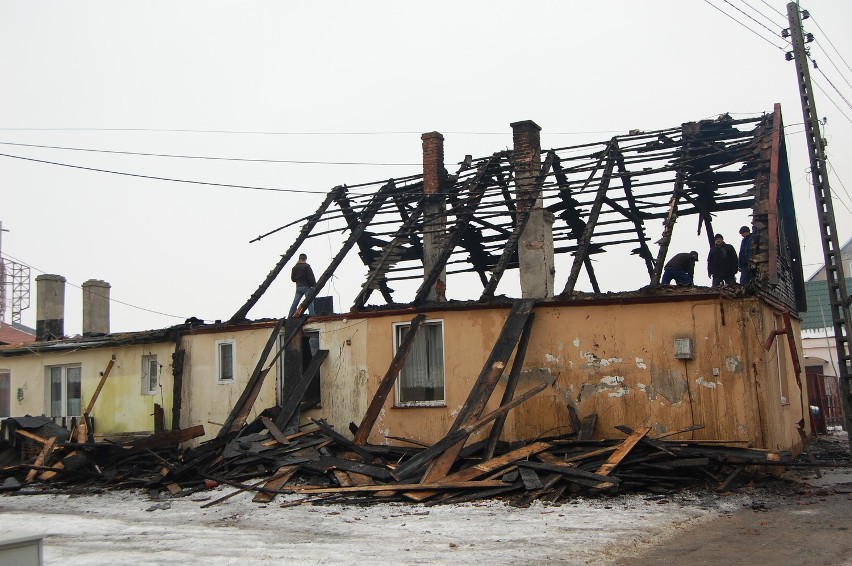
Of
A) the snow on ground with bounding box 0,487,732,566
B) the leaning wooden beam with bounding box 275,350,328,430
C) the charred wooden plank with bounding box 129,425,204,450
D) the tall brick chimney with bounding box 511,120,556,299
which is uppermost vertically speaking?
the tall brick chimney with bounding box 511,120,556,299

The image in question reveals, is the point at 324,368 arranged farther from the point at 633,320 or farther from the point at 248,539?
the point at 248,539

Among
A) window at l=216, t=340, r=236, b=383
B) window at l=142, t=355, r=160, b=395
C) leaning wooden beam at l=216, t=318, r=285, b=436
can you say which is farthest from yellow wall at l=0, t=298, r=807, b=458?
window at l=142, t=355, r=160, b=395

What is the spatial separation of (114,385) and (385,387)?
322 inches

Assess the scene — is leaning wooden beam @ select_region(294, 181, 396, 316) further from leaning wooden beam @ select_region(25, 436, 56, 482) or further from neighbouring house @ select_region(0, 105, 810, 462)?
Result: leaning wooden beam @ select_region(25, 436, 56, 482)

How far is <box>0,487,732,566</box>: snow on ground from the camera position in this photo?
798cm

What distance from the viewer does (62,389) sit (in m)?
20.5

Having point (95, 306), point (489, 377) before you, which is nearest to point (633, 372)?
point (489, 377)

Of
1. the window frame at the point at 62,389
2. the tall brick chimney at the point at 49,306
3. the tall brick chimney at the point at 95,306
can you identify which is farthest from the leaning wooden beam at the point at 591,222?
the tall brick chimney at the point at 49,306

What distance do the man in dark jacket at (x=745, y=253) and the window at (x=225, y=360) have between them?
10.2m

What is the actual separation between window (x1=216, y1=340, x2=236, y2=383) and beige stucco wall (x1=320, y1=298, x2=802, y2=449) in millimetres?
4015

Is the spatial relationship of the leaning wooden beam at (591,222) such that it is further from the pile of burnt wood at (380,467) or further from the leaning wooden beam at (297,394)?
the leaning wooden beam at (297,394)

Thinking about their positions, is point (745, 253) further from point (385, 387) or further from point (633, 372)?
point (385, 387)

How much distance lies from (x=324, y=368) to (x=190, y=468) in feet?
11.6

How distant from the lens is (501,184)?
18719mm
